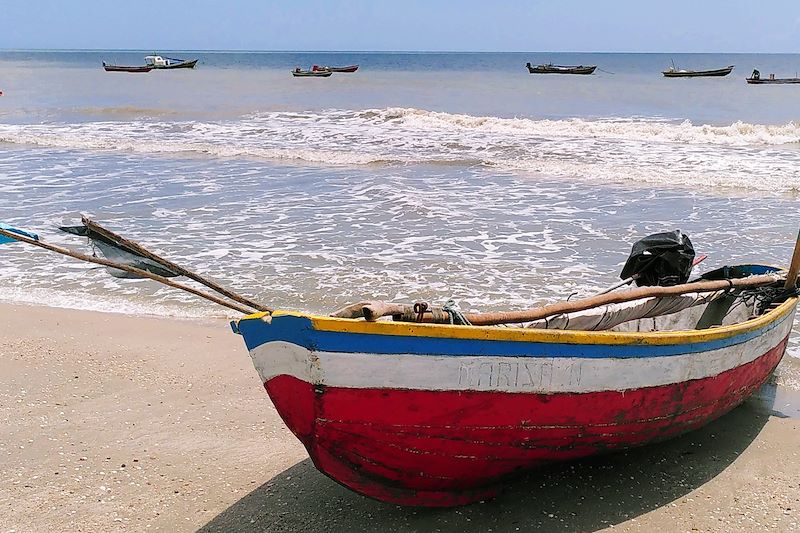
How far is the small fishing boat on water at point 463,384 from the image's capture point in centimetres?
297

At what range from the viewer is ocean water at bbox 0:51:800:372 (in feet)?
25.0

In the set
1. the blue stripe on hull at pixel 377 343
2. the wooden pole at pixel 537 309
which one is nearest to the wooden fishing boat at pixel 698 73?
the wooden pole at pixel 537 309

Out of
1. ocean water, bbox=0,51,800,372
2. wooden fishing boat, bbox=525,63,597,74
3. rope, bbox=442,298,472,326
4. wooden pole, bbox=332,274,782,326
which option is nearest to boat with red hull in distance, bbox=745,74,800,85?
wooden fishing boat, bbox=525,63,597,74

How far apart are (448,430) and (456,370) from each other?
0.34 m

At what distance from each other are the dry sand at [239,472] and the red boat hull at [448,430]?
266mm

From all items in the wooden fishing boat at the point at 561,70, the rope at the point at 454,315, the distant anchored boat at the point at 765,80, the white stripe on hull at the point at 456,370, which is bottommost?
the white stripe on hull at the point at 456,370

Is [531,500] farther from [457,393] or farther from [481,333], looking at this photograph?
[481,333]

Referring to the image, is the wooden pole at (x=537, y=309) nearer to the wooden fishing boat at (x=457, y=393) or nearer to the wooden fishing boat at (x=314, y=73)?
the wooden fishing boat at (x=457, y=393)

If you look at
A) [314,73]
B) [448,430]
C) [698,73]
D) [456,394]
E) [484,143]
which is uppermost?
[698,73]

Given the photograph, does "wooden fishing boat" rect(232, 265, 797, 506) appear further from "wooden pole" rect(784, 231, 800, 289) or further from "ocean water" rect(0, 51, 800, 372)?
"ocean water" rect(0, 51, 800, 372)

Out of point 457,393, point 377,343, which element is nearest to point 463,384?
point 457,393

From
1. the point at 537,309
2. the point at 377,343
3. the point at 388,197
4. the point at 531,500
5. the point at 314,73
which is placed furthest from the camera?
the point at 314,73

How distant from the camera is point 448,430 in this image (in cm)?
324

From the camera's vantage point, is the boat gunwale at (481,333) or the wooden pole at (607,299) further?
the wooden pole at (607,299)
